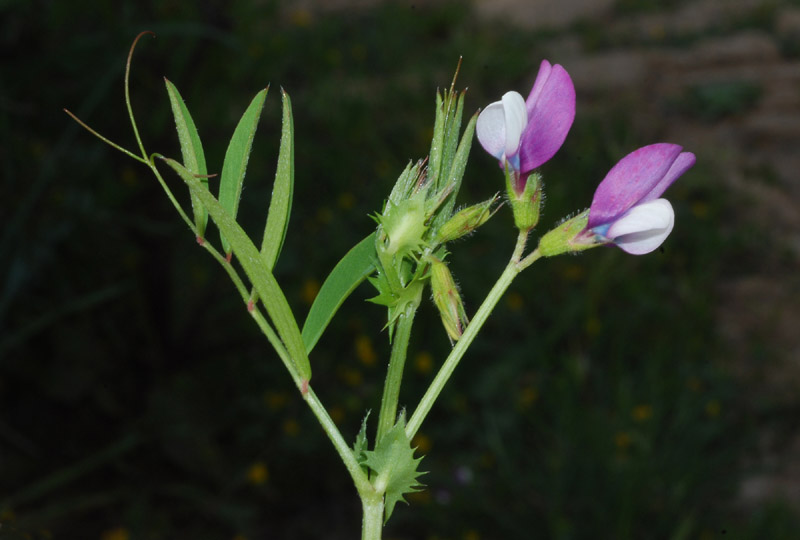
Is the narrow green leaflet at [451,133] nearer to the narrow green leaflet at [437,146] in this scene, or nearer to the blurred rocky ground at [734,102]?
the narrow green leaflet at [437,146]

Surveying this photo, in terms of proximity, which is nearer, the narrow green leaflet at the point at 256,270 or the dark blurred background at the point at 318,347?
the narrow green leaflet at the point at 256,270

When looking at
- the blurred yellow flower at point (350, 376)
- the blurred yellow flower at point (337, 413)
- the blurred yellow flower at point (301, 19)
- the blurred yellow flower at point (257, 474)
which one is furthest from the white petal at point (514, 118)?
the blurred yellow flower at point (301, 19)

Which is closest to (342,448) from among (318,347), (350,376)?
(350,376)

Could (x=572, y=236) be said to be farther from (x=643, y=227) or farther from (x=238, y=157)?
(x=238, y=157)

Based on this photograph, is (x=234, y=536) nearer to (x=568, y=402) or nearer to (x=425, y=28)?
(x=568, y=402)

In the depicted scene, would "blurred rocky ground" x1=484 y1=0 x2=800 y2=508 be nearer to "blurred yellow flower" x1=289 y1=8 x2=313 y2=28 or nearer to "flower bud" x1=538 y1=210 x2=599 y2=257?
"blurred yellow flower" x1=289 y1=8 x2=313 y2=28

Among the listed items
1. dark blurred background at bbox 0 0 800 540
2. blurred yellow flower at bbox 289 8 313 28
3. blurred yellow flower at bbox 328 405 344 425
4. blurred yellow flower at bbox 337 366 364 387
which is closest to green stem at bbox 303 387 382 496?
dark blurred background at bbox 0 0 800 540

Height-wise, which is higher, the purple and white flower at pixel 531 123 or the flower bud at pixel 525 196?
the purple and white flower at pixel 531 123
